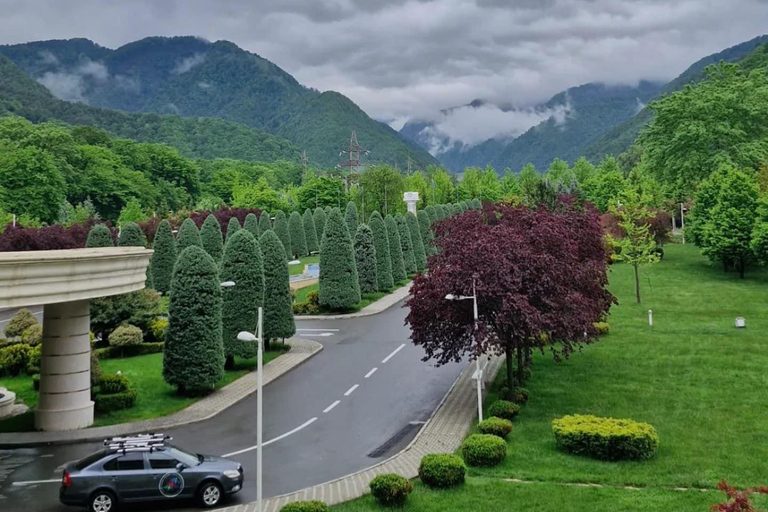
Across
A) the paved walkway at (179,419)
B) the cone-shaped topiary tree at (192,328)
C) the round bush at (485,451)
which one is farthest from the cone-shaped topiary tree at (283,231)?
the round bush at (485,451)

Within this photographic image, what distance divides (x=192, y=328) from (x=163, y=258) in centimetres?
2341

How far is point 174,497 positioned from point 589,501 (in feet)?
29.7

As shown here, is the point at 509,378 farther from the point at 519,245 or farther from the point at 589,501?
the point at 589,501

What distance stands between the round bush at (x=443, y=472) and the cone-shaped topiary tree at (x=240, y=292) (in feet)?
48.3

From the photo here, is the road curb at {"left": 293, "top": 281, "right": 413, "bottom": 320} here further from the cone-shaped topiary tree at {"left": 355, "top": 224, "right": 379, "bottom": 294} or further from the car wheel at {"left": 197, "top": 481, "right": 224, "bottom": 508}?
the car wheel at {"left": 197, "top": 481, "right": 224, "bottom": 508}

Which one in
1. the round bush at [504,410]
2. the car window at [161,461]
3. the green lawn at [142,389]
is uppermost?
the car window at [161,461]

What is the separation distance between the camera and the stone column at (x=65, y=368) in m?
20.5

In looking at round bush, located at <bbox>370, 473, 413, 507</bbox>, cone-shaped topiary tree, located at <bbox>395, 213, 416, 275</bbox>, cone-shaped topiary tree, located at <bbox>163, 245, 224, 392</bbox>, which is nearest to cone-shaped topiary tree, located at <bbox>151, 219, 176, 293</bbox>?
cone-shaped topiary tree, located at <bbox>395, 213, 416, 275</bbox>

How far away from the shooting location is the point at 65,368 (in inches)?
814

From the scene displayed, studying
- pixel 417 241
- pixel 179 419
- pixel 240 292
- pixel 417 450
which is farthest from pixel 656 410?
pixel 417 241

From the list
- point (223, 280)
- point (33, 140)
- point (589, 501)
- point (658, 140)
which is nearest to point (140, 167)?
point (33, 140)

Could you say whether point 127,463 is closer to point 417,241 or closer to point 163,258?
point 163,258

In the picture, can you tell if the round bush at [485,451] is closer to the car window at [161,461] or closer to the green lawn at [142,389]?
the car window at [161,461]

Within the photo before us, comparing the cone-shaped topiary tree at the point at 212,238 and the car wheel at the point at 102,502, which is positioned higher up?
the cone-shaped topiary tree at the point at 212,238
